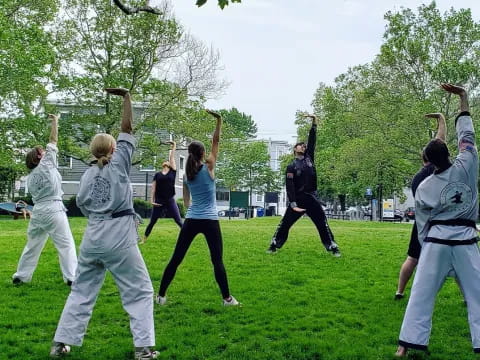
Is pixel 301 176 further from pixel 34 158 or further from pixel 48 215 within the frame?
pixel 34 158

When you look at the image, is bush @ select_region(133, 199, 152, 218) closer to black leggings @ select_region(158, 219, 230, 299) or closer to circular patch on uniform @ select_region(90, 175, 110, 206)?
black leggings @ select_region(158, 219, 230, 299)

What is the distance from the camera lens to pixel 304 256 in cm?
1072

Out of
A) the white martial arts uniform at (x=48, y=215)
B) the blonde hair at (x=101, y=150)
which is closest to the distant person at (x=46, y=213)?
the white martial arts uniform at (x=48, y=215)

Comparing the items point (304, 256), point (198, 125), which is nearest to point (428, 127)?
point (198, 125)

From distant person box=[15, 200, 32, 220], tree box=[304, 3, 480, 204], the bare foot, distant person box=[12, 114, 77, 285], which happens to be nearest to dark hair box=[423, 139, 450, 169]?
the bare foot

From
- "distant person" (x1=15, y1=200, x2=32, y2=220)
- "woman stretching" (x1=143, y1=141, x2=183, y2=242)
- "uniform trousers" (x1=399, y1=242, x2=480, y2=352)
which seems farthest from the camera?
"distant person" (x1=15, y1=200, x2=32, y2=220)

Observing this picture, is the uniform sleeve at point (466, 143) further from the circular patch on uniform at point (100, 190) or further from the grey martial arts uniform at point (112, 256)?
the circular patch on uniform at point (100, 190)

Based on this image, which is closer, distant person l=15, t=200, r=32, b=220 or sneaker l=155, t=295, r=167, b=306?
sneaker l=155, t=295, r=167, b=306

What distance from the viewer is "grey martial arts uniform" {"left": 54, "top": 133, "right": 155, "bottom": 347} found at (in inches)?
180

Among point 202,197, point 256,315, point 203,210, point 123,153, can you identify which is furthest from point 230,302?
point 123,153

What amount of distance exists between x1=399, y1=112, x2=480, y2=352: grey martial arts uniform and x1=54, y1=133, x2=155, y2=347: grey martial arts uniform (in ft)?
7.52

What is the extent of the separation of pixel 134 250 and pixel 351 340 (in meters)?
2.35

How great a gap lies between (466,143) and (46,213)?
5.50 m

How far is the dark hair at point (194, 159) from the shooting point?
6.32 meters
